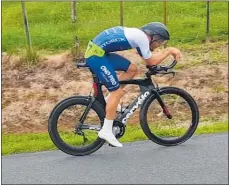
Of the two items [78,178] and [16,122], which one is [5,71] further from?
[78,178]

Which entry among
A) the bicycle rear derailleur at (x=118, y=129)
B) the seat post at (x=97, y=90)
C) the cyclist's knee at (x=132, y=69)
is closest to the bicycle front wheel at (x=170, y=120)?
the bicycle rear derailleur at (x=118, y=129)

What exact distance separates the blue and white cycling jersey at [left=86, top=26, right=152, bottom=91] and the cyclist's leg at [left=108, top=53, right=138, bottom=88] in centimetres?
7

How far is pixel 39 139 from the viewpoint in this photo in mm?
6500

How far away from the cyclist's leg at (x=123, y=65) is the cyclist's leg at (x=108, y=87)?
0.36ft

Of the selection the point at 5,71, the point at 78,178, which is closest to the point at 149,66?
the point at 78,178

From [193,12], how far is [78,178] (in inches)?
373

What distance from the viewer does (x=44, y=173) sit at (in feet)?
16.8

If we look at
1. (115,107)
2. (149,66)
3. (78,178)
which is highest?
(149,66)

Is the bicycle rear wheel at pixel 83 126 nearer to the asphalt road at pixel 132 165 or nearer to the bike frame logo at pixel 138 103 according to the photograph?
the asphalt road at pixel 132 165

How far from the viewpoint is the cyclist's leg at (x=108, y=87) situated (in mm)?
5484

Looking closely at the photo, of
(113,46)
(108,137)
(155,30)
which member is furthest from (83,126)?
(155,30)

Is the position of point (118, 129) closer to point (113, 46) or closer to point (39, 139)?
point (113, 46)

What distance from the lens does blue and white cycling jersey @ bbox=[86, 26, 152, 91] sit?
5438 mm

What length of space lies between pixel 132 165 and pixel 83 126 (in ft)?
2.62
